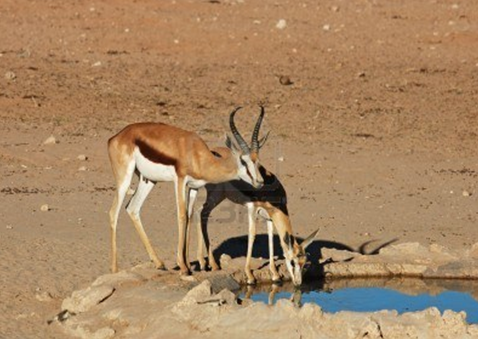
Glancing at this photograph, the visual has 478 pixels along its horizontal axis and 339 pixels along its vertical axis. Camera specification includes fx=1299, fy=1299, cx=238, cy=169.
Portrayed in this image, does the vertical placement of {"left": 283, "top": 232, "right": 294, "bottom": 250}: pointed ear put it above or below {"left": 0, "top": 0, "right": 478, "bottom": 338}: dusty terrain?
below

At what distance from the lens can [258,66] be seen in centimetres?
2323

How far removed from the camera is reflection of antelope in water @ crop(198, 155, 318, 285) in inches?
482

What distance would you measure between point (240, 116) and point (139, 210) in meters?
7.62

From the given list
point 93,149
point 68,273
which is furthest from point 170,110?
point 68,273

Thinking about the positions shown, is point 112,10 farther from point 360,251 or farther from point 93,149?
point 360,251

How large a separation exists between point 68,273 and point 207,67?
10987mm

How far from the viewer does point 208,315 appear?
33.4 ft

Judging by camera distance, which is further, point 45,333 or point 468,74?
point 468,74

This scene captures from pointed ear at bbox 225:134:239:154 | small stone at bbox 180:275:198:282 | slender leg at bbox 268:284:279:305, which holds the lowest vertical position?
slender leg at bbox 268:284:279:305

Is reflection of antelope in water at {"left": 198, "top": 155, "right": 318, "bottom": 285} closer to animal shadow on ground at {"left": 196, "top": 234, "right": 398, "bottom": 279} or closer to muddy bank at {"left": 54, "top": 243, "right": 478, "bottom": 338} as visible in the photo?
muddy bank at {"left": 54, "top": 243, "right": 478, "bottom": 338}

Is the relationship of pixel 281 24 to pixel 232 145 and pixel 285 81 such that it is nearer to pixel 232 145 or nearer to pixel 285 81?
pixel 285 81

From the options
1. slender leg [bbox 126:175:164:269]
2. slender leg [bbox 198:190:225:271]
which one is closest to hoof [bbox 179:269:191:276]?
slender leg [bbox 126:175:164:269]

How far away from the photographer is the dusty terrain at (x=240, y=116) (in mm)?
14352

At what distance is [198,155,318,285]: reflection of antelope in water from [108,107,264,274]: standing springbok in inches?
11.1
